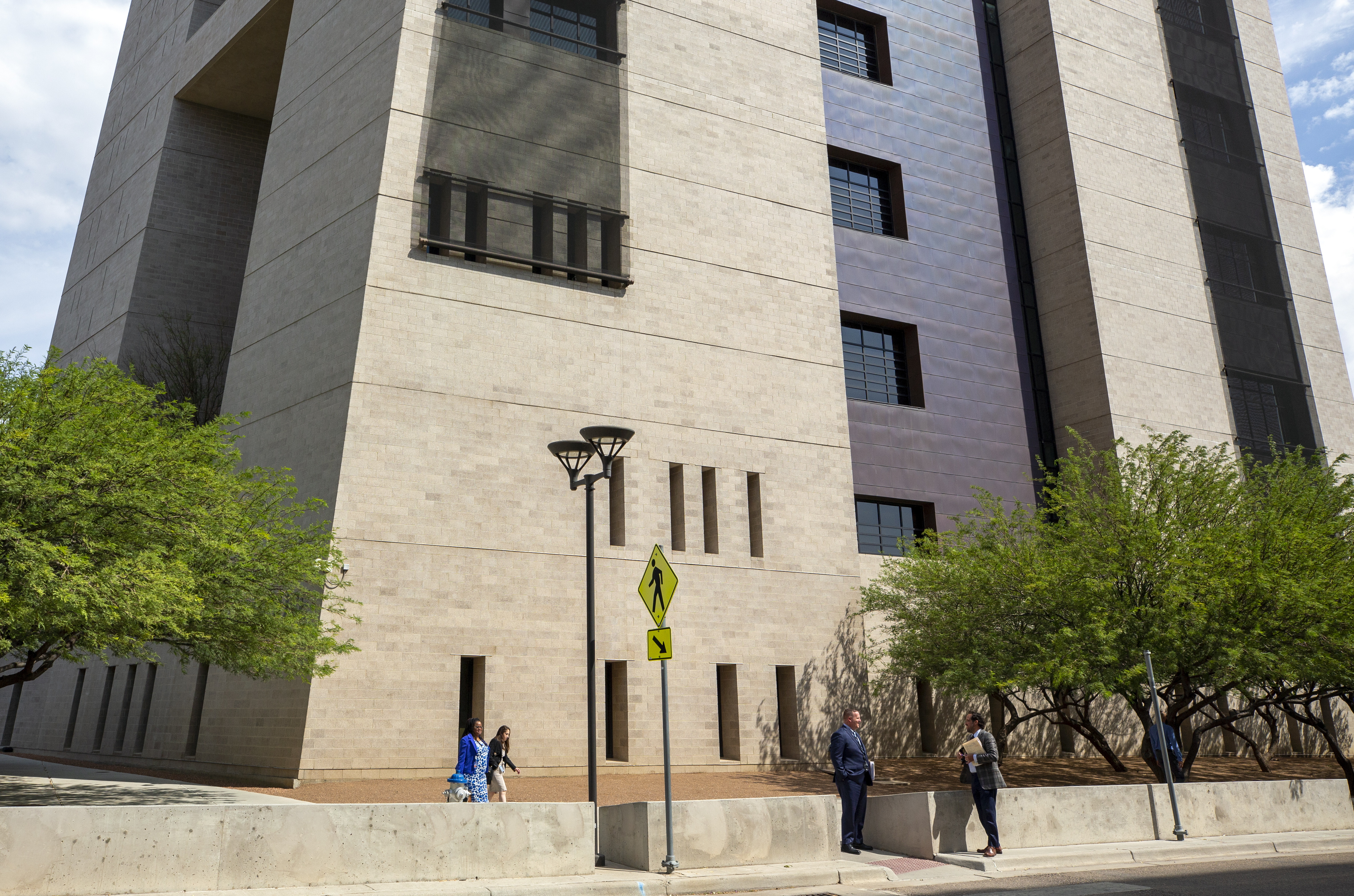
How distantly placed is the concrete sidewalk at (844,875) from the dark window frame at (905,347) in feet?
57.7

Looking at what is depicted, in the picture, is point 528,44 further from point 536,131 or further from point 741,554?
point 741,554

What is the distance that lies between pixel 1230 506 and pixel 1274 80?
30892 millimetres

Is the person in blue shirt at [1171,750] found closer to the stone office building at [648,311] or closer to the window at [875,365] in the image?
the stone office building at [648,311]

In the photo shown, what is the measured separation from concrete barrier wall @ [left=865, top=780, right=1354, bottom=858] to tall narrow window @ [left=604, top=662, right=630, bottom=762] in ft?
28.8

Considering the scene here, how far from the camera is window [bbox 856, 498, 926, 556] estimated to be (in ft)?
99.5

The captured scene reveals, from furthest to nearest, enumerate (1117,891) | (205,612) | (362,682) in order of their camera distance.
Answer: (362,682), (205,612), (1117,891)

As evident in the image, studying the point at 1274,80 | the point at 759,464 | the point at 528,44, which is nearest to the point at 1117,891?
the point at 759,464

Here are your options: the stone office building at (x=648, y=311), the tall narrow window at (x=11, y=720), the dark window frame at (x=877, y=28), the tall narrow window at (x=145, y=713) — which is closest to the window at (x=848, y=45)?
the dark window frame at (x=877, y=28)

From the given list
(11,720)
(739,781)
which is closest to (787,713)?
(739,781)

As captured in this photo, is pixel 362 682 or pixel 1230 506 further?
pixel 1230 506

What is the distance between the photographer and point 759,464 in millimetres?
27141

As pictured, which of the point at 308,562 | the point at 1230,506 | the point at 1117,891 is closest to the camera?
the point at 1117,891

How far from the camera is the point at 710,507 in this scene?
86.6 ft

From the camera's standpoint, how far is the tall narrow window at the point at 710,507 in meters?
26.1
